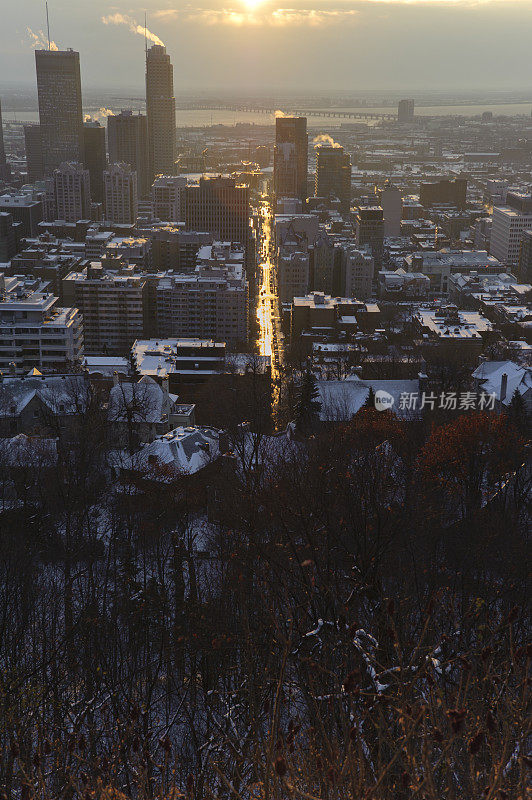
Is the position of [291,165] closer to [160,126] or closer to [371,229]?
[160,126]

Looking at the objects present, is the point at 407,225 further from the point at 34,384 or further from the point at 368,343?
the point at 34,384

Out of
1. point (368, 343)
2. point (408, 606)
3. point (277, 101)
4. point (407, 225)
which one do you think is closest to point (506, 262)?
point (407, 225)

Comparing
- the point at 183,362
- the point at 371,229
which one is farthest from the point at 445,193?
the point at 183,362

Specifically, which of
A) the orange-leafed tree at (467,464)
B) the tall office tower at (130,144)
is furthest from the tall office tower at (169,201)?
the orange-leafed tree at (467,464)

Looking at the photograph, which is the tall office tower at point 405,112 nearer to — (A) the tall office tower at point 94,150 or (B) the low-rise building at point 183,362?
(A) the tall office tower at point 94,150

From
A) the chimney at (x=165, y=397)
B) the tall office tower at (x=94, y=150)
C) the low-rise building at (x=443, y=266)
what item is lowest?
the low-rise building at (x=443, y=266)

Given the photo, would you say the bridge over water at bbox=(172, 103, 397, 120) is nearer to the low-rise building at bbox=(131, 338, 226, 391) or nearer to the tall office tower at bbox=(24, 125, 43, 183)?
the tall office tower at bbox=(24, 125, 43, 183)
